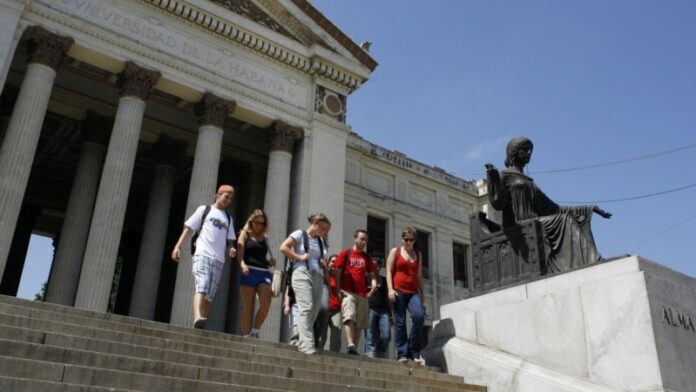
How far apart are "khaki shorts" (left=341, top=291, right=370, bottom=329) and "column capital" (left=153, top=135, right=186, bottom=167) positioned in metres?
12.7

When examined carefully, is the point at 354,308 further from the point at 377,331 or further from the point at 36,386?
the point at 36,386

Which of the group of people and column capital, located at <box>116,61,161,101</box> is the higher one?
column capital, located at <box>116,61,161,101</box>

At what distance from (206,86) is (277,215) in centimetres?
436

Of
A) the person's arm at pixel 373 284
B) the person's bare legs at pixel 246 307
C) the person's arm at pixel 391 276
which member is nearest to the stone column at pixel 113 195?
the person's bare legs at pixel 246 307

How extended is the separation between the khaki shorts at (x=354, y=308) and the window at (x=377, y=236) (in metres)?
13.8

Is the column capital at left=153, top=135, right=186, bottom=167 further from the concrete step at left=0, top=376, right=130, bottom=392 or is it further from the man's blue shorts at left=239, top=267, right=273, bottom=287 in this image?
the concrete step at left=0, top=376, right=130, bottom=392

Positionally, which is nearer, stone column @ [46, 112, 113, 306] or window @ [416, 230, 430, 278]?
stone column @ [46, 112, 113, 306]

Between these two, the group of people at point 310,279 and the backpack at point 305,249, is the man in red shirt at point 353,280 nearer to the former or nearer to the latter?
the group of people at point 310,279

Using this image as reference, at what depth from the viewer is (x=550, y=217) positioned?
7504mm

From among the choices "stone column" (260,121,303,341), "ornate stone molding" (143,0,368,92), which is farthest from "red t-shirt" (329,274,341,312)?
"ornate stone molding" (143,0,368,92)

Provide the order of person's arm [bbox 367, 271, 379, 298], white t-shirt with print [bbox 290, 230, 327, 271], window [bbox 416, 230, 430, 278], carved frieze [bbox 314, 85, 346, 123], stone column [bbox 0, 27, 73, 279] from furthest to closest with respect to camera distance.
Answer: window [bbox 416, 230, 430, 278], carved frieze [bbox 314, 85, 346, 123], stone column [bbox 0, 27, 73, 279], person's arm [bbox 367, 271, 379, 298], white t-shirt with print [bbox 290, 230, 327, 271]

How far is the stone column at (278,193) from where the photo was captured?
16234 millimetres

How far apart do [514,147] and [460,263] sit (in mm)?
17551

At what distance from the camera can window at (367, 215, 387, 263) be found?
22.7 m
